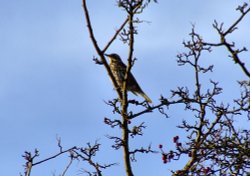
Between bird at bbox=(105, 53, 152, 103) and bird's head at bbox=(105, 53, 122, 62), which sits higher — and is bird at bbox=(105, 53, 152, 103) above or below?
below

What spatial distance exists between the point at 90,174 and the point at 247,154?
2090mm

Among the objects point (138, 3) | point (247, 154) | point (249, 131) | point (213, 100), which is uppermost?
point (138, 3)

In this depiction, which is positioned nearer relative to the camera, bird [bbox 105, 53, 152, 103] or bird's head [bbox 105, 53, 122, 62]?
bird [bbox 105, 53, 152, 103]

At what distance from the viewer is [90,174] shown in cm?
804

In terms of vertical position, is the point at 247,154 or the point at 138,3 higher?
the point at 138,3

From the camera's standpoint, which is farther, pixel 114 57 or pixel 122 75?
pixel 114 57

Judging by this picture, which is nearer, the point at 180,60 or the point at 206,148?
the point at 206,148

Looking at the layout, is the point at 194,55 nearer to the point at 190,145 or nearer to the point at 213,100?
the point at 213,100

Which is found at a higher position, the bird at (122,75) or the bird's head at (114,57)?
the bird's head at (114,57)

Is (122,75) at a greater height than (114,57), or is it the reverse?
(114,57)

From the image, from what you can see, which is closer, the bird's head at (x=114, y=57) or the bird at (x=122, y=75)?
the bird at (x=122, y=75)

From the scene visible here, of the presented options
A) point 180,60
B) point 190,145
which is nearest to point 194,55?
point 180,60

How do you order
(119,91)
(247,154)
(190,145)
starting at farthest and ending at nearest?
(119,91) → (190,145) → (247,154)

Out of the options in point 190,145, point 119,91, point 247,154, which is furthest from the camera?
point 119,91
